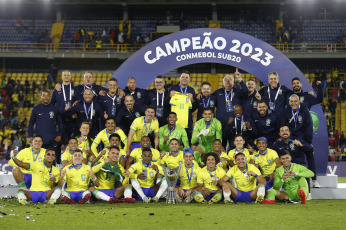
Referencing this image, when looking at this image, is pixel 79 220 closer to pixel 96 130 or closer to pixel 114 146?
pixel 114 146

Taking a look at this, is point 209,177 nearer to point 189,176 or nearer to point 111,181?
point 189,176

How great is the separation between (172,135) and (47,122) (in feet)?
9.09

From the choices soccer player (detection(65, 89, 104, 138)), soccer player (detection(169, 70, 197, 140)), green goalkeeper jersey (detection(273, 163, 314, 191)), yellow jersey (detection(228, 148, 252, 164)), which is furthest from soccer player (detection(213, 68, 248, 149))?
soccer player (detection(65, 89, 104, 138))

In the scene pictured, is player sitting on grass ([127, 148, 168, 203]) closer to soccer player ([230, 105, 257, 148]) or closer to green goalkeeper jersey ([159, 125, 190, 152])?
green goalkeeper jersey ([159, 125, 190, 152])

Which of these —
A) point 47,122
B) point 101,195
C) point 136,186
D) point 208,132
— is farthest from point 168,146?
point 47,122

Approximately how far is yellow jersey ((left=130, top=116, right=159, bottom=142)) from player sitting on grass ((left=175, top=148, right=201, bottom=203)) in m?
1.27

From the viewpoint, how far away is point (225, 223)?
6660mm

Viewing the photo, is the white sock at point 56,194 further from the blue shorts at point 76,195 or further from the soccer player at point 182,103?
the soccer player at point 182,103

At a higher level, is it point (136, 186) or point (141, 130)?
point (141, 130)

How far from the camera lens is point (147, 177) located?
381 inches

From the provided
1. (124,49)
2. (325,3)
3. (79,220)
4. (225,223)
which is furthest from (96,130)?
(325,3)

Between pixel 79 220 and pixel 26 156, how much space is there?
10.9 feet

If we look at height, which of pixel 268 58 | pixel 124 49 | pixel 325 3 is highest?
pixel 325 3

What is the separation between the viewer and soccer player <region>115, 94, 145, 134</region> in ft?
35.7
